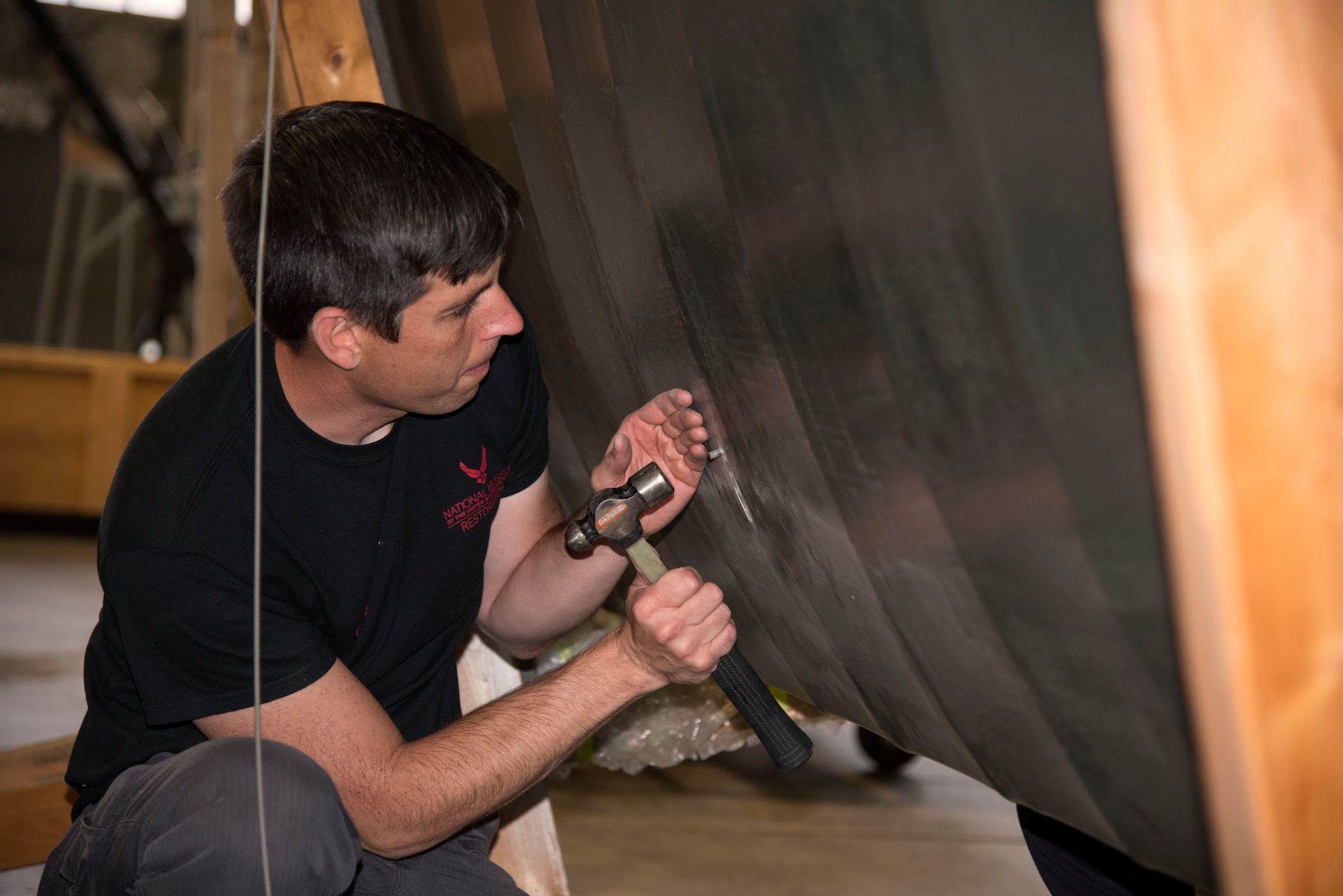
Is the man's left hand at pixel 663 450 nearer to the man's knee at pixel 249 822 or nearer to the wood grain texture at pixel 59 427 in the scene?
the man's knee at pixel 249 822

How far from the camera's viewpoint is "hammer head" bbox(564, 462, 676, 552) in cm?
108

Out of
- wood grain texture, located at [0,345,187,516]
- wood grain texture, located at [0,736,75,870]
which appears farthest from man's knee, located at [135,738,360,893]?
wood grain texture, located at [0,345,187,516]

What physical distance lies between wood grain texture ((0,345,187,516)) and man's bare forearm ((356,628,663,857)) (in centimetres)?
465

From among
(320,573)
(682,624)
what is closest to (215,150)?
(320,573)

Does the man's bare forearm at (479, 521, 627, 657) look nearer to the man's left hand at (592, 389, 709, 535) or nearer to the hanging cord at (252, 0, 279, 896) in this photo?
the man's left hand at (592, 389, 709, 535)

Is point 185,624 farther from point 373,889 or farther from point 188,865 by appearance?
point 373,889

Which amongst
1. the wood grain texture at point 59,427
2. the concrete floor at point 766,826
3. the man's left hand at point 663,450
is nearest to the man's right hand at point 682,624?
the man's left hand at point 663,450

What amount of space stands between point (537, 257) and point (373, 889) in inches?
29.9

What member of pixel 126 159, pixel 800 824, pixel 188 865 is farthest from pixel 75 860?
pixel 126 159

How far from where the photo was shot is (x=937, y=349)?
0.64 m

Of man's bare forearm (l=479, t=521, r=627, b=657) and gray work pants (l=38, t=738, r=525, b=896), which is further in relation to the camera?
man's bare forearm (l=479, t=521, r=627, b=657)

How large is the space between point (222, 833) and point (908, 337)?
781 millimetres

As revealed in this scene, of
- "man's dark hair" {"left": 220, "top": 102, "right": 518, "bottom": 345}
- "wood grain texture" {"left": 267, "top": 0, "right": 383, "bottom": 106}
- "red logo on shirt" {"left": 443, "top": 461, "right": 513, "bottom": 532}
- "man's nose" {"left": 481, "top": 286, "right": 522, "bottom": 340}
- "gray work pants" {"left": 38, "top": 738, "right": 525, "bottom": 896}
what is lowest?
"gray work pants" {"left": 38, "top": 738, "right": 525, "bottom": 896}

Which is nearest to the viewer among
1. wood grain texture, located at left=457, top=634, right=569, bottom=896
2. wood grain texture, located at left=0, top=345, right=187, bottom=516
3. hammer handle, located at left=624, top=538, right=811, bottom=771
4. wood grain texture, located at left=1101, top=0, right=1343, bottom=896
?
wood grain texture, located at left=1101, top=0, right=1343, bottom=896
